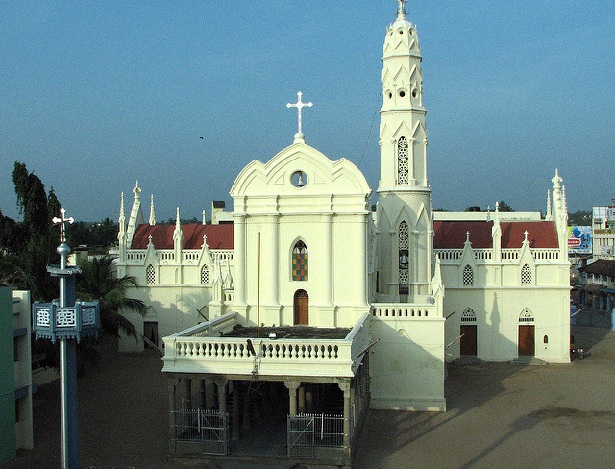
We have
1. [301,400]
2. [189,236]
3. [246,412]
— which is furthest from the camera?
[189,236]

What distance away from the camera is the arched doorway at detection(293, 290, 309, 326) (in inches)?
949

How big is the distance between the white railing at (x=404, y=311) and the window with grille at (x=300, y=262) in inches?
109

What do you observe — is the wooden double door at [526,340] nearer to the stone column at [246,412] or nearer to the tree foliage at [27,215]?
the stone column at [246,412]

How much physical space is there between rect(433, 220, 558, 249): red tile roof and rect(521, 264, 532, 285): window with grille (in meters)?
1.50

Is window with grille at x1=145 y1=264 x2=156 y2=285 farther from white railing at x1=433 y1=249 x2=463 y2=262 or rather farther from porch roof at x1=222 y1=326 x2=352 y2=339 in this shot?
white railing at x1=433 y1=249 x2=463 y2=262

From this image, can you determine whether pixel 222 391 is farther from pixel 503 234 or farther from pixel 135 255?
pixel 503 234

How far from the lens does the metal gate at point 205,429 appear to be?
58.7 ft

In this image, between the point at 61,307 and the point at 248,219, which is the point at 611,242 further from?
the point at 61,307

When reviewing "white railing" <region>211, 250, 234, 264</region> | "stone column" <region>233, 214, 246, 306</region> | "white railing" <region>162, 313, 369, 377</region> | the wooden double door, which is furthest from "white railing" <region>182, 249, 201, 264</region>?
"white railing" <region>162, 313, 369, 377</region>

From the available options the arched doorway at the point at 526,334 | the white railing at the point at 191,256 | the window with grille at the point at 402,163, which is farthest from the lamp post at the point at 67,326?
the arched doorway at the point at 526,334

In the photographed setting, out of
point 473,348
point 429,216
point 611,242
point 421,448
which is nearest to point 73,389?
point 421,448

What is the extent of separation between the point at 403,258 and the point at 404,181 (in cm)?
334

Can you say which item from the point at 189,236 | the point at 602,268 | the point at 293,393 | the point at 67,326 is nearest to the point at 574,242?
the point at 602,268

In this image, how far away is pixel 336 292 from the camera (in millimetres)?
23891
